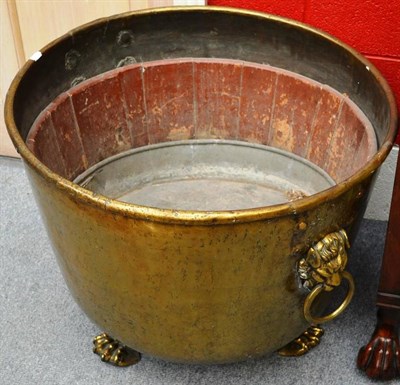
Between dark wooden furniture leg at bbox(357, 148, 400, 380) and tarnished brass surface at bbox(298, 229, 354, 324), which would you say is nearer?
tarnished brass surface at bbox(298, 229, 354, 324)

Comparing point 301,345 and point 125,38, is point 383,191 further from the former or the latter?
point 125,38

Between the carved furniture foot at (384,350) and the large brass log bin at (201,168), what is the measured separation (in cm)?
12

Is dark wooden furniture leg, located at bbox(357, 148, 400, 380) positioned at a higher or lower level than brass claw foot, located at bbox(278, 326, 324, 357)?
higher

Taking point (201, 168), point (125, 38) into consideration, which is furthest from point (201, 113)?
point (125, 38)

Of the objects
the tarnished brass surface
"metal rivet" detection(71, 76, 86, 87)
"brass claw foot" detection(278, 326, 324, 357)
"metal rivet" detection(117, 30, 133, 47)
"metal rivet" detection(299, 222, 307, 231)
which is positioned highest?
"metal rivet" detection(117, 30, 133, 47)

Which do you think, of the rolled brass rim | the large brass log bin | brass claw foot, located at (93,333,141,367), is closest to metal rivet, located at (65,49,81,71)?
the large brass log bin

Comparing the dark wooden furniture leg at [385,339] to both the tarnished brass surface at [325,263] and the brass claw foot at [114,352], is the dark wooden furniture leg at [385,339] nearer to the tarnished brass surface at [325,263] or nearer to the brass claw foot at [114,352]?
the tarnished brass surface at [325,263]

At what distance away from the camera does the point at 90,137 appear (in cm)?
164

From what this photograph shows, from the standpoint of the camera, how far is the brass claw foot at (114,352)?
1560 millimetres

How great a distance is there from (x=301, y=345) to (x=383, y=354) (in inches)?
7.0

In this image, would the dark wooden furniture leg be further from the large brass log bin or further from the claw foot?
the large brass log bin

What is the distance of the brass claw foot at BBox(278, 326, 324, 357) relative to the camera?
1586mm

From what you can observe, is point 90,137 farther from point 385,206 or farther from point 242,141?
point 385,206

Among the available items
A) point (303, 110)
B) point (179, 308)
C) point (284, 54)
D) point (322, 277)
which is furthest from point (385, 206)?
point (179, 308)
